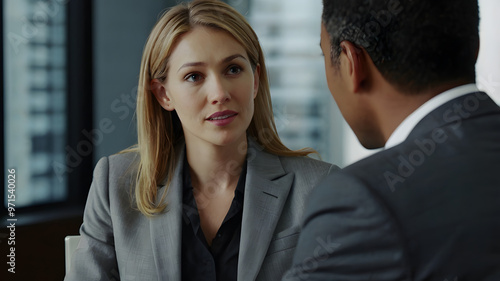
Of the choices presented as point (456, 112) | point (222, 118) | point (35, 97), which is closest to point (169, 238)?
point (222, 118)

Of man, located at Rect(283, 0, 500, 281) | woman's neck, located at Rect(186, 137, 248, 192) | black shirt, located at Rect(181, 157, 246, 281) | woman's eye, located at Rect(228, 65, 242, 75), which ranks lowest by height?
black shirt, located at Rect(181, 157, 246, 281)

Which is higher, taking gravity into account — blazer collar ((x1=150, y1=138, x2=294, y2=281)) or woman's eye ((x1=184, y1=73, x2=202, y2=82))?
woman's eye ((x1=184, y1=73, x2=202, y2=82))

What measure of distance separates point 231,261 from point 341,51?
771 mm

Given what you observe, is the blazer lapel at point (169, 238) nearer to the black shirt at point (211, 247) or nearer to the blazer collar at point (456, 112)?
the black shirt at point (211, 247)

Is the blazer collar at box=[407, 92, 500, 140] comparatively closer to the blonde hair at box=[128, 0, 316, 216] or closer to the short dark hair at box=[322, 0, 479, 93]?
the short dark hair at box=[322, 0, 479, 93]

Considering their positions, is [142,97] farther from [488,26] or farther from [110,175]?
[488,26]

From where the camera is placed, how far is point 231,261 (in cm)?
145

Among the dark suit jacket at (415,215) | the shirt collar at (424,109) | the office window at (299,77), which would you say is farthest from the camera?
the office window at (299,77)

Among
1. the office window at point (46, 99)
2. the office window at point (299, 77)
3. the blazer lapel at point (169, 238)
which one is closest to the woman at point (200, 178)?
the blazer lapel at point (169, 238)

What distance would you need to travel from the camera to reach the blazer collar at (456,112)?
76cm

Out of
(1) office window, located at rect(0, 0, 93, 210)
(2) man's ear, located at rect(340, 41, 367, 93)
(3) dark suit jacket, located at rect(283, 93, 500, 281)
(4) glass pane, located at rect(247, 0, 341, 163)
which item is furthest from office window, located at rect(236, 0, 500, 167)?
(3) dark suit jacket, located at rect(283, 93, 500, 281)

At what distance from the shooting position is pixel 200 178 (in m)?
1.60

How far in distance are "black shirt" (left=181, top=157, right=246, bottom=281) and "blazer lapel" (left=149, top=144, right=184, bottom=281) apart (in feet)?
0.11

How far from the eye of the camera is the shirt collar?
0.78 metres
